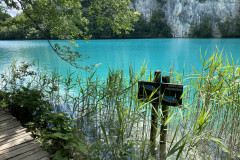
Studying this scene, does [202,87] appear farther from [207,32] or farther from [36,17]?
[207,32]

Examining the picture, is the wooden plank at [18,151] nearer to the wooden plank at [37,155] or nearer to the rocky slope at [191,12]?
the wooden plank at [37,155]

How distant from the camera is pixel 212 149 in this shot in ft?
8.63

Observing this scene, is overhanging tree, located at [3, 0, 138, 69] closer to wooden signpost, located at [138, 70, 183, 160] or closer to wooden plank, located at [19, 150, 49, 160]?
wooden signpost, located at [138, 70, 183, 160]

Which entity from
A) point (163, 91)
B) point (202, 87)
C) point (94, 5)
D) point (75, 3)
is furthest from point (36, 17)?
point (202, 87)

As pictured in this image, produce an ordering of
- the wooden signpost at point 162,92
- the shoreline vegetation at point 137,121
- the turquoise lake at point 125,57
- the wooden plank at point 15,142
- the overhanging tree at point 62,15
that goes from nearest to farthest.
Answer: the shoreline vegetation at point 137,121, the wooden plank at point 15,142, the wooden signpost at point 162,92, the overhanging tree at point 62,15, the turquoise lake at point 125,57

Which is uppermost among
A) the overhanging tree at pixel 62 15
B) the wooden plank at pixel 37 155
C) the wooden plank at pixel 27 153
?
the overhanging tree at pixel 62 15

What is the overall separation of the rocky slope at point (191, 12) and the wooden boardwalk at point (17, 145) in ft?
141

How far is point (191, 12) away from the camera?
43906 millimetres

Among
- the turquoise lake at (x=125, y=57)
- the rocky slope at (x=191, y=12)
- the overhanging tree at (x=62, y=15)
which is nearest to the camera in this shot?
the overhanging tree at (x=62, y=15)

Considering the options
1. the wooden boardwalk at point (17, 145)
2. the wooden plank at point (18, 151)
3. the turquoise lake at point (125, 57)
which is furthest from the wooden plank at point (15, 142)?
the turquoise lake at point (125, 57)

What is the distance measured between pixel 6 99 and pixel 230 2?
47.3 metres

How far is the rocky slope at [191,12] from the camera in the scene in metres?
40.6

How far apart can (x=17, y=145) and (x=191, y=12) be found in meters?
47.4

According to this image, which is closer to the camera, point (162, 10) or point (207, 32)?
point (207, 32)
